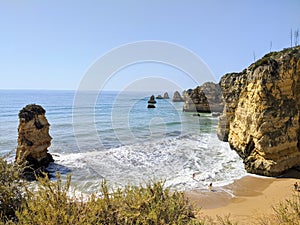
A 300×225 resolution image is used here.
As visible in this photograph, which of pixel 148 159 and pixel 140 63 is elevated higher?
pixel 140 63

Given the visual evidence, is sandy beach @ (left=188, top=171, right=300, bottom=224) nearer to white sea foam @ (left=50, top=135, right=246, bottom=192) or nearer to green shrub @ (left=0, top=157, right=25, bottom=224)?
white sea foam @ (left=50, top=135, right=246, bottom=192)

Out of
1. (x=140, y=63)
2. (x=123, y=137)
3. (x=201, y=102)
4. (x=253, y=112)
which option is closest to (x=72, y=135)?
(x=123, y=137)

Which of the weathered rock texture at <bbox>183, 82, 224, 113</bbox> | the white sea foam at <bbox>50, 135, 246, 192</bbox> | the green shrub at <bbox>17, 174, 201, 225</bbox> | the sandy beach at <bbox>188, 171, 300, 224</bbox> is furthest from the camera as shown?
the weathered rock texture at <bbox>183, 82, 224, 113</bbox>

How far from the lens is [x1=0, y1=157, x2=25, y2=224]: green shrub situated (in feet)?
15.9

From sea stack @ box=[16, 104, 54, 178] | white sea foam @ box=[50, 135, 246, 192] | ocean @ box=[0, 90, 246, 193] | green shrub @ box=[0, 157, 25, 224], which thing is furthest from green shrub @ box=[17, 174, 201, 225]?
sea stack @ box=[16, 104, 54, 178]

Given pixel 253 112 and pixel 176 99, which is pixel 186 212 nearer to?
pixel 253 112

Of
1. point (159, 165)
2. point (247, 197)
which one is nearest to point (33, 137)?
point (159, 165)

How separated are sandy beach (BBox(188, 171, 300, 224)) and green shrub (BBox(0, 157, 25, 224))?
232 inches

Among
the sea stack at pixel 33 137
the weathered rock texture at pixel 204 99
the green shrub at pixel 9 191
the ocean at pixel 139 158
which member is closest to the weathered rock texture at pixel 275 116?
the ocean at pixel 139 158

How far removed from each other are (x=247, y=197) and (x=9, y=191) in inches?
347

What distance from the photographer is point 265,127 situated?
1210 cm

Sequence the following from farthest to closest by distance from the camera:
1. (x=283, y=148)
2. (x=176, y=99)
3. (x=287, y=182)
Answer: (x=176, y=99), (x=283, y=148), (x=287, y=182)

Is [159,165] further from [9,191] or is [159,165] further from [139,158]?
[9,191]

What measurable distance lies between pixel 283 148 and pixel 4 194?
1185cm
